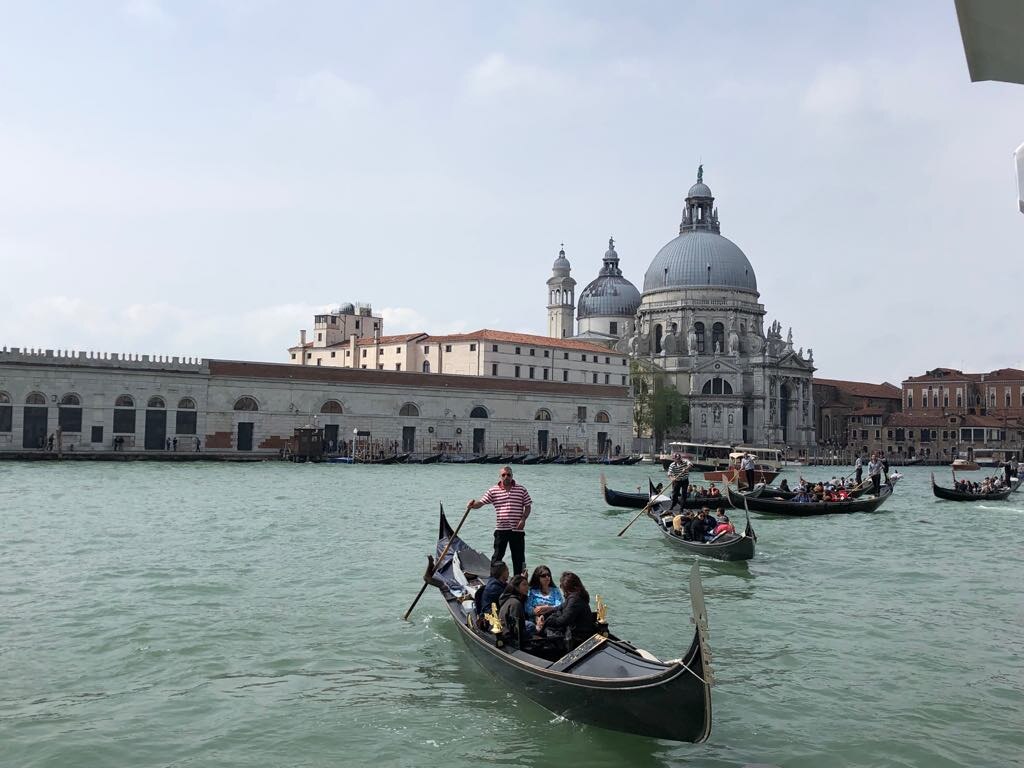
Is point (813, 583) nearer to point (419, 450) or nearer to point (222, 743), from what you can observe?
point (222, 743)

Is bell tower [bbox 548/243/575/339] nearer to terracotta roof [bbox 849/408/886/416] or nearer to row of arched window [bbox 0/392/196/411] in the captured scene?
terracotta roof [bbox 849/408/886/416]

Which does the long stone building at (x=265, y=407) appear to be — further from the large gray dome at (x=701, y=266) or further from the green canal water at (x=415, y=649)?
the green canal water at (x=415, y=649)

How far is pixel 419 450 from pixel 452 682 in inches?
1667

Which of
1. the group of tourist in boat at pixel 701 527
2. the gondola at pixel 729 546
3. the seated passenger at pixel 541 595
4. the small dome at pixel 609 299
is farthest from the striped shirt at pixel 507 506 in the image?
the small dome at pixel 609 299

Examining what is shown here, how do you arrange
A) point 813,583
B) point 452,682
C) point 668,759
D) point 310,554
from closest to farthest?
1. point 668,759
2. point 452,682
3. point 813,583
4. point 310,554

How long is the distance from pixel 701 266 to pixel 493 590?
223ft

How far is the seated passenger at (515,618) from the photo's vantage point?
7324 millimetres

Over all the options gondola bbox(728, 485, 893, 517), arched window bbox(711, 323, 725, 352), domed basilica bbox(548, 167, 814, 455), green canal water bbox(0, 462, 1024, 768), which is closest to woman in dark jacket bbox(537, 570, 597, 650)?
green canal water bbox(0, 462, 1024, 768)

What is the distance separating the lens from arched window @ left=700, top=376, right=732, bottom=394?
71125 mm

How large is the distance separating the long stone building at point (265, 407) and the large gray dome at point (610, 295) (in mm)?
24260

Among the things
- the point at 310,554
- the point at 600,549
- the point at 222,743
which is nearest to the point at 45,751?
the point at 222,743

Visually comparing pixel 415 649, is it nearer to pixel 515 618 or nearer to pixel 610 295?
pixel 515 618

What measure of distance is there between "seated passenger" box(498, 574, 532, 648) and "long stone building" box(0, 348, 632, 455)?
121ft

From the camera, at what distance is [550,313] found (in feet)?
276
